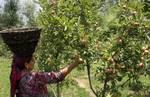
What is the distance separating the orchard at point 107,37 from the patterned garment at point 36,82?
1.35 meters

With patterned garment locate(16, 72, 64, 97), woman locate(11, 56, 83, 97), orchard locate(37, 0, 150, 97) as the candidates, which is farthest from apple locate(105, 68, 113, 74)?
patterned garment locate(16, 72, 64, 97)

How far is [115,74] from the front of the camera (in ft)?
18.3

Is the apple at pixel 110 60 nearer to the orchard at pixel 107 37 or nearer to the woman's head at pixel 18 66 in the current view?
the orchard at pixel 107 37

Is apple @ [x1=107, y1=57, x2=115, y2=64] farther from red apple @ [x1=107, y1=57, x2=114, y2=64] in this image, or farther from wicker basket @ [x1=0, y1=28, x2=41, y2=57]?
wicker basket @ [x1=0, y1=28, x2=41, y2=57]

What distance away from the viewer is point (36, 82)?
4.33m

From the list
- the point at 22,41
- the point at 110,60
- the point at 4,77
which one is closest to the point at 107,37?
the point at 110,60

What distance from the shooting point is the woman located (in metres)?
4.29

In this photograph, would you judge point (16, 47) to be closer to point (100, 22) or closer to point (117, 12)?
point (117, 12)

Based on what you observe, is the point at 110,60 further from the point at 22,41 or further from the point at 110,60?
the point at 22,41

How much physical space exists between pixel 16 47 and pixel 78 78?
36.7 feet

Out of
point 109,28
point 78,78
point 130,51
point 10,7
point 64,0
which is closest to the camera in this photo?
point 130,51

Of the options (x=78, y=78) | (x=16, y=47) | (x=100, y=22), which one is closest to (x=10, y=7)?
(x=78, y=78)

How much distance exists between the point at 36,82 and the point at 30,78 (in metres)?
0.07

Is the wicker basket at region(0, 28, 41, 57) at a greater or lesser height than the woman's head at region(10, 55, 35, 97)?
greater
